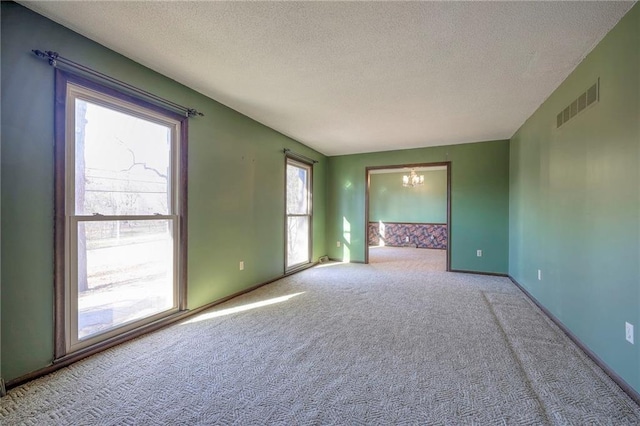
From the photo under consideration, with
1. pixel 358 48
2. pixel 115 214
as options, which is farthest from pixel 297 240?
pixel 358 48

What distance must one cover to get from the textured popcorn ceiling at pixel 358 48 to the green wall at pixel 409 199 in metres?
5.67

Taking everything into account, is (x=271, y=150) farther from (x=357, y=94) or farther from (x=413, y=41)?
(x=413, y=41)

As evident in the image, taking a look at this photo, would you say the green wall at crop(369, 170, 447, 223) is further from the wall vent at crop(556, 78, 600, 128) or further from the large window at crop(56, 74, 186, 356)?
the large window at crop(56, 74, 186, 356)

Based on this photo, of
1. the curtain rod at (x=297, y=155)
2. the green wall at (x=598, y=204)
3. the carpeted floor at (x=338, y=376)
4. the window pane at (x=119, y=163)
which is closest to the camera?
the carpeted floor at (x=338, y=376)

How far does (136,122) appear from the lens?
2486 millimetres

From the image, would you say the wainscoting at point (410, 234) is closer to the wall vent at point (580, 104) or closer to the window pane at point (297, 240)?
the window pane at point (297, 240)

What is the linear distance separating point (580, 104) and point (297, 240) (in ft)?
13.9

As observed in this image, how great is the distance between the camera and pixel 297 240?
208 inches

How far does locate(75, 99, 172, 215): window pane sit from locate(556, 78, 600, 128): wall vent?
3.70m

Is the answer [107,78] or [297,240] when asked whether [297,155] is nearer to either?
[297,240]

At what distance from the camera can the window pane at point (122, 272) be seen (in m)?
2.12

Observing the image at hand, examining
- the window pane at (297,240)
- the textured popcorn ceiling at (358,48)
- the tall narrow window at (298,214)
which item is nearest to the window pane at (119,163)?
the textured popcorn ceiling at (358,48)

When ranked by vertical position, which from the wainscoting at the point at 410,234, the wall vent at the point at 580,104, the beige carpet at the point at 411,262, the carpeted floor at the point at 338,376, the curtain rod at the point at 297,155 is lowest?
the carpeted floor at the point at 338,376

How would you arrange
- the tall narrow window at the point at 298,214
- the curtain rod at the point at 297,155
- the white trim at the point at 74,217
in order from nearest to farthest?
the white trim at the point at 74,217 → the curtain rod at the point at 297,155 → the tall narrow window at the point at 298,214
